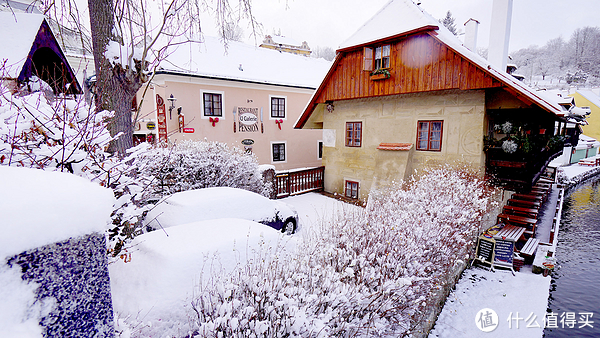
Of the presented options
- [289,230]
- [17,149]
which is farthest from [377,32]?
[17,149]

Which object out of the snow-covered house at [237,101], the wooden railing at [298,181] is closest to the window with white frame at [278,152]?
the snow-covered house at [237,101]

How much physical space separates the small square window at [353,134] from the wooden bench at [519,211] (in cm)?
607

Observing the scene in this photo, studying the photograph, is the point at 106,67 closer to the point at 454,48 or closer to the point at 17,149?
the point at 17,149

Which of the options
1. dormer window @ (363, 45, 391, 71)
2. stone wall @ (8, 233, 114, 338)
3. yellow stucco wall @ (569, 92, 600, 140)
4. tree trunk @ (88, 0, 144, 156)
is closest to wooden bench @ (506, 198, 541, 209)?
dormer window @ (363, 45, 391, 71)

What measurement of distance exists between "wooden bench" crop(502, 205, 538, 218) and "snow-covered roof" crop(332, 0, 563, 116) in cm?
403

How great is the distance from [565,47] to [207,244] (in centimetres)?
10948

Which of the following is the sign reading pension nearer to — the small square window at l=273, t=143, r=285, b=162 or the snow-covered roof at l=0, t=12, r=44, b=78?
the small square window at l=273, t=143, r=285, b=162

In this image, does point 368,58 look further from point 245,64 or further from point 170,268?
point 170,268

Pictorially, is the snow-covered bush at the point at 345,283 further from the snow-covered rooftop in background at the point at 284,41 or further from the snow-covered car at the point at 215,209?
the snow-covered rooftop in background at the point at 284,41

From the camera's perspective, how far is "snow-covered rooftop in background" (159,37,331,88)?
51.8ft

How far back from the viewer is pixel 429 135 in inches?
411

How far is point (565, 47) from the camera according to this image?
7675 centimetres

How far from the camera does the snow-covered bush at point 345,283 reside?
2.46m

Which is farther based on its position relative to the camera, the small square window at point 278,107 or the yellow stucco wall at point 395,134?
the small square window at point 278,107
